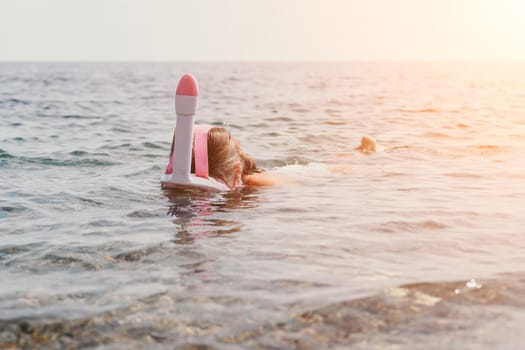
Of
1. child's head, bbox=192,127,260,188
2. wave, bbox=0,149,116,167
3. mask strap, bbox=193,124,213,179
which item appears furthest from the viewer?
wave, bbox=0,149,116,167

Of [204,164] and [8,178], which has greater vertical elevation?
[204,164]

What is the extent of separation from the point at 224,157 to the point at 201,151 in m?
0.36

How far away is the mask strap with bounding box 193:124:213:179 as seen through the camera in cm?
656

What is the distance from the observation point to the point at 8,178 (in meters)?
8.11

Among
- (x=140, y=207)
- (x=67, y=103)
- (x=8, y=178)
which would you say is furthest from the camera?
(x=67, y=103)

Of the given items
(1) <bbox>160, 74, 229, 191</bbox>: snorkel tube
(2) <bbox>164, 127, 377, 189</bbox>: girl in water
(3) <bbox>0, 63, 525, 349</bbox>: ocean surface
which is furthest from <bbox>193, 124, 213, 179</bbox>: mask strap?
Answer: (3) <bbox>0, 63, 525, 349</bbox>: ocean surface

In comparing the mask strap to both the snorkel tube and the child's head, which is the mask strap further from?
the child's head

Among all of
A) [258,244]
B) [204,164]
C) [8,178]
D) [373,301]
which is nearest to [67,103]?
[8,178]

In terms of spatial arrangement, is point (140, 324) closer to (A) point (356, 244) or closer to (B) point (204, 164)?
(A) point (356, 244)

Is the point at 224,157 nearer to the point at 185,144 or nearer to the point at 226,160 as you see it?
the point at 226,160

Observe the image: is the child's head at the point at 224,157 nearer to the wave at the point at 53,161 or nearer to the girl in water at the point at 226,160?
the girl in water at the point at 226,160

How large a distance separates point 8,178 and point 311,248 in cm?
498

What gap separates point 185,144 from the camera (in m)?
6.07

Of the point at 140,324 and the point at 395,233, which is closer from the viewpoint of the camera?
the point at 140,324
